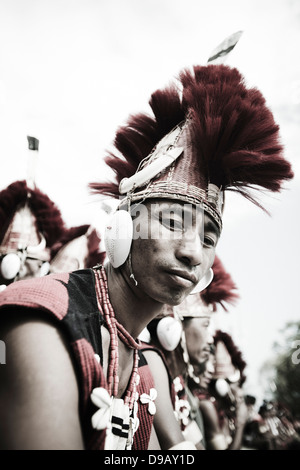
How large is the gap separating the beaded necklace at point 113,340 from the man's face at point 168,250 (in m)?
0.20

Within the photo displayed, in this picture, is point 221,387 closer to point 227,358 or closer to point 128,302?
point 227,358

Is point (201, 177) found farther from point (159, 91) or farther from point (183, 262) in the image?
point (159, 91)

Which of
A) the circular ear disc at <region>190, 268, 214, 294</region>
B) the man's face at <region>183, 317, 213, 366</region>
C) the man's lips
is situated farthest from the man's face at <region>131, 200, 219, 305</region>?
the man's face at <region>183, 317, 213, 366</region>

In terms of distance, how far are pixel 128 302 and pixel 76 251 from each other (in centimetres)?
280

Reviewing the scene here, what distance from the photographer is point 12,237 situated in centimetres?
410

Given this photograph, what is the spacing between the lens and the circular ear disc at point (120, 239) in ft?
6.49

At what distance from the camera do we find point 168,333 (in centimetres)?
366

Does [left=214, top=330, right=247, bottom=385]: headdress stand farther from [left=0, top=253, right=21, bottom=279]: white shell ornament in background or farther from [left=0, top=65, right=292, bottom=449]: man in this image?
[left=0, top=65, right=292, bottom=449]: man

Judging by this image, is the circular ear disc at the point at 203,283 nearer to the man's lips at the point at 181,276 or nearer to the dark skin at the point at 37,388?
the man's lips at the point at 181,276

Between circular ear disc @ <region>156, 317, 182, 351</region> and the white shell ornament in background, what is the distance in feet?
5.56

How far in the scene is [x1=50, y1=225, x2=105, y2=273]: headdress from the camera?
4479mm

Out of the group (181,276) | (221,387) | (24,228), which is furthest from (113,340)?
(221,387)

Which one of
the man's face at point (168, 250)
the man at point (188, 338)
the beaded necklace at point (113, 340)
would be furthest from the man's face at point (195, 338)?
the man's face at point (168, 250)

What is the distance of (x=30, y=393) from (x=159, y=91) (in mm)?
2178
